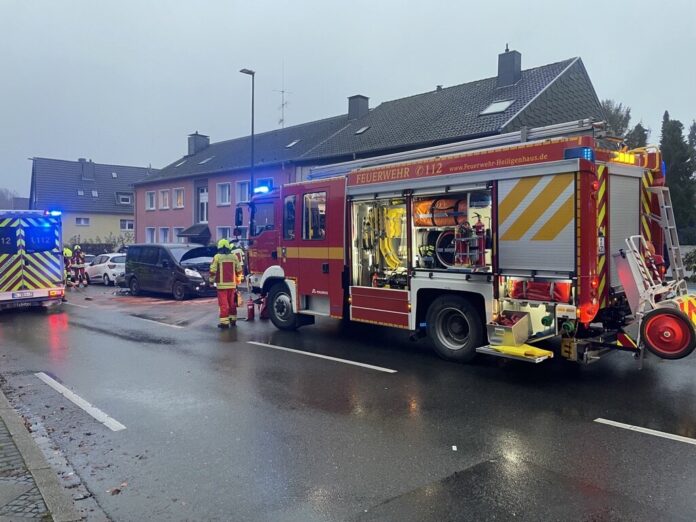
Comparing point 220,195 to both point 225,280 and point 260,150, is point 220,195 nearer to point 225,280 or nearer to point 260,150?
point 260,150

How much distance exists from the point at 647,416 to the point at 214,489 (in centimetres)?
403

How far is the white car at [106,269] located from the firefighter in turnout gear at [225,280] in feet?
44.4

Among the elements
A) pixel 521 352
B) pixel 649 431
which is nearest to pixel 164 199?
pixel 521 352

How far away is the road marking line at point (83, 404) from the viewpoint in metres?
5.40

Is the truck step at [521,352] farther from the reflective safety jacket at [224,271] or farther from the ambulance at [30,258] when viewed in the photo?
the ambulance at [30,258]

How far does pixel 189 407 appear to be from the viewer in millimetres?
5910

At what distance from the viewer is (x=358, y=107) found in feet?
104

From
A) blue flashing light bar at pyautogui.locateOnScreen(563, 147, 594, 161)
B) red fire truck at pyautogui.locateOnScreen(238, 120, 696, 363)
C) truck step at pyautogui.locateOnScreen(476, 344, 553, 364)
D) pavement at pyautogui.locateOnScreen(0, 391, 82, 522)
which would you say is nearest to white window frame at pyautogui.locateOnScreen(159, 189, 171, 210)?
red fire truck at pyautogui.locateOnScreen(238, 120, 696, 363)

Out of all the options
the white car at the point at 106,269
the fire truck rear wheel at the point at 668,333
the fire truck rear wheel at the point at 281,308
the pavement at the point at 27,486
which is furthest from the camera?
the white car at the point at 106,269

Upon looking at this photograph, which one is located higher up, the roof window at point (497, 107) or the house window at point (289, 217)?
the roof window at point (497, 107)

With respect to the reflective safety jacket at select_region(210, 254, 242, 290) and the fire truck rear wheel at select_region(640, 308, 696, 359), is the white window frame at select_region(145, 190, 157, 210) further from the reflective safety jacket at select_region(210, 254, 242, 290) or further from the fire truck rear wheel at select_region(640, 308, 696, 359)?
the fire truck rear wheel at select_region(640, 308, 696, 359)

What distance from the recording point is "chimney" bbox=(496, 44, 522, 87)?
25078 millimetres

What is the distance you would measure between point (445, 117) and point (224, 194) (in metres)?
14.9

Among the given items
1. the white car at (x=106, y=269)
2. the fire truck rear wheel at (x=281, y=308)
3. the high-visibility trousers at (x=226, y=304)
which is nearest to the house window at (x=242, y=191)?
the white car at (x=106, y=269)
